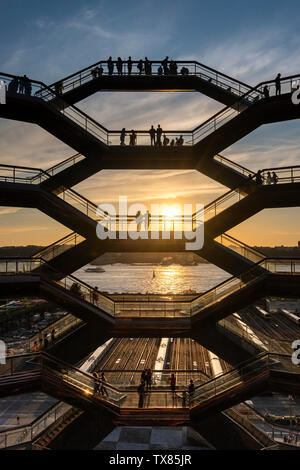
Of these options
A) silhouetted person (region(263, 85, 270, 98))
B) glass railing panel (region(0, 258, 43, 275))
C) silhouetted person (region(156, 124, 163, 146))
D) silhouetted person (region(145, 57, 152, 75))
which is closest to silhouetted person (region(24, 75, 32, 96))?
silhouetted person (region(145, 57, 152, 75))

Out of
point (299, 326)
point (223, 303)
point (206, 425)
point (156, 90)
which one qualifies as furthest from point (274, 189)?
point (299, 326)

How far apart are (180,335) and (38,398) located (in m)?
22.4

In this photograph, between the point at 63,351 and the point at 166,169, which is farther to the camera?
the point at 166,169

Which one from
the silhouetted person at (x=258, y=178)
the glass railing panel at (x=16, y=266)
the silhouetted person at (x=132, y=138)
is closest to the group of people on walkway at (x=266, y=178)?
the silhouetted person at (x=258, y=178)

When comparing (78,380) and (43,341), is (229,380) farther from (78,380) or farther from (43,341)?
(43,341)

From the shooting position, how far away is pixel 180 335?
1812 cm

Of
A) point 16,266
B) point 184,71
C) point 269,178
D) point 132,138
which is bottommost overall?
point 16,266

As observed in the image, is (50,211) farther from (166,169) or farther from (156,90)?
(156,90)

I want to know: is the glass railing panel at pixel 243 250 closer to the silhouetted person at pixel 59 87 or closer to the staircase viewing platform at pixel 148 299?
the staircase viewing platform at pixel 148 299

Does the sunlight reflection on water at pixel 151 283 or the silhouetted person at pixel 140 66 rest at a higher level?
the silhouetted person at pixel 140 66

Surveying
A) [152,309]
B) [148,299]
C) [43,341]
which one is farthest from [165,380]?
[43,341]

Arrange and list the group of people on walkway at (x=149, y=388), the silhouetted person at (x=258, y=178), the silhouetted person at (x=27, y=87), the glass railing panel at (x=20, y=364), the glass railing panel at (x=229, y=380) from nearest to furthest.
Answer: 1. the glass railing panel at (x=20, y=364)
2. the glass railing panel at (x=229, y=380)
3. the silhouetted person at (x=27, y=87)
4. the silhouetted person at (x=258, y=178)
5. the group of people on walkway at (x=149, y=388)

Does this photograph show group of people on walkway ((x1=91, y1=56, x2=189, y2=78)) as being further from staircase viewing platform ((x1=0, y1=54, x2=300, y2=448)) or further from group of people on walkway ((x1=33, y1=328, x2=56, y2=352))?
group of people on walkway ((x1=33, y1=328, x2=56, y2=352))

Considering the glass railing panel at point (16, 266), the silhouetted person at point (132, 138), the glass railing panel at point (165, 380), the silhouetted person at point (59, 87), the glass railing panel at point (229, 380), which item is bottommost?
the glass railing panel at point (165, 380)
